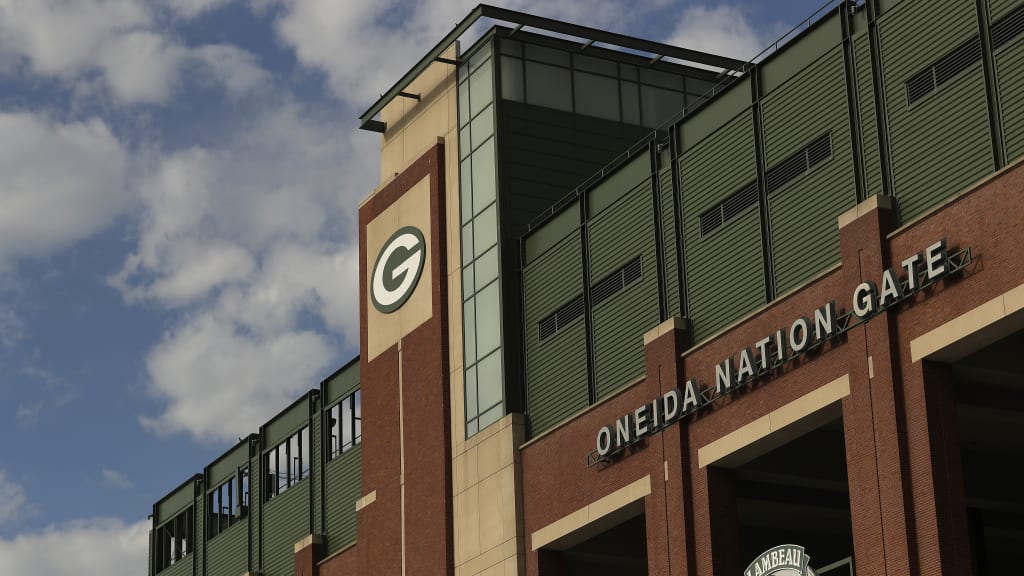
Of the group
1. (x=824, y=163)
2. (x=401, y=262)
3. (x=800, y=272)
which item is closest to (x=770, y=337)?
(x=800, y=272)

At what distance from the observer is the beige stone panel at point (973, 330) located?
133 ft

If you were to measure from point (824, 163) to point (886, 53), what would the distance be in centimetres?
352

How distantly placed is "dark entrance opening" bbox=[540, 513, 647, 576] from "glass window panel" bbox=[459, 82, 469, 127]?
16.7 m

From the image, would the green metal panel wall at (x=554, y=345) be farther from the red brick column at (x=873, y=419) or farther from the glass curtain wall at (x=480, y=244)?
the red brick column at (x=873, y=419)

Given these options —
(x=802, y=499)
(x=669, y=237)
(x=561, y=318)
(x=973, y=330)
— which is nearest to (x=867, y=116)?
(x=973, y=330)

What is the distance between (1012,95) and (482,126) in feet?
83.8

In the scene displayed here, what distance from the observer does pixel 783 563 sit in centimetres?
4669

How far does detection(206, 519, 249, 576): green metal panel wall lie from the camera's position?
81125mm

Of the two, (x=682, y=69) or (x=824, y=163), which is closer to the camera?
(x=824, y=163)

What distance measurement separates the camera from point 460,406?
2462 inches

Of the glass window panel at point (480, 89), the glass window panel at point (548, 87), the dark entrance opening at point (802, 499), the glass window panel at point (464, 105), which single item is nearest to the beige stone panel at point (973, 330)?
the dark entrance opening at point (802, 499)

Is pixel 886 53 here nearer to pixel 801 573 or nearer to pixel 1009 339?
pixel 1009 339

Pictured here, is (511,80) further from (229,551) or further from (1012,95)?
(229,551)

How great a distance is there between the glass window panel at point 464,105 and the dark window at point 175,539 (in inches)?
1253
